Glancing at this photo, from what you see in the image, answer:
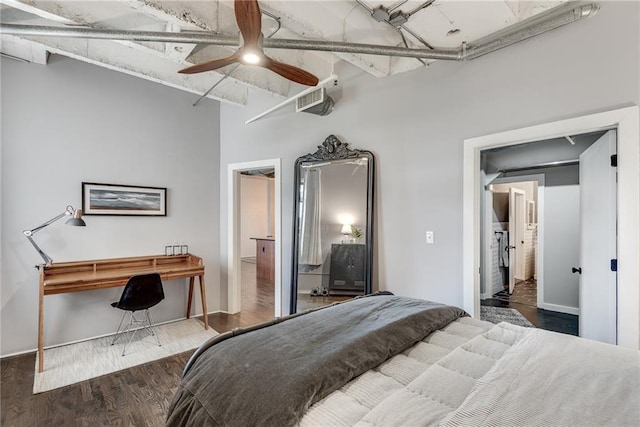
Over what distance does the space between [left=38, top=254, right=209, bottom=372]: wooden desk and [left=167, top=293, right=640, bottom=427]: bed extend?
248 centimetres

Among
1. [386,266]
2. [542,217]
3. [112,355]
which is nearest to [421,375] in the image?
[386,266]

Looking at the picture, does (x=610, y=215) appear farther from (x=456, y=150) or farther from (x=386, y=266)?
(x=386, y=266)

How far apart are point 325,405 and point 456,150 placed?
229 cm

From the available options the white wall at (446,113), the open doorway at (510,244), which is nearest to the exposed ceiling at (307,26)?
the white wall at (446,113)

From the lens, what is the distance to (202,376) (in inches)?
48.3

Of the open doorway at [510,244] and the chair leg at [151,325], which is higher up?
the open doorway at [510,244]

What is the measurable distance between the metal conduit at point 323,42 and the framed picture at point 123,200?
5.75 feet

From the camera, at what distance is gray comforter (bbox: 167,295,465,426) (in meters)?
1.02

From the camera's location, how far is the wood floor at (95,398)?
2150mm

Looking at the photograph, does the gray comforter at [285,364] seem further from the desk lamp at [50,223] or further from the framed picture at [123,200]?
the framed picture at [123,200]

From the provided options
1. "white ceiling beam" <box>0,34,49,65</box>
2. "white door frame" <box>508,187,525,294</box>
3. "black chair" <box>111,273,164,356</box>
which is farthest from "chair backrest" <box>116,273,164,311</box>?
"white door frame" <box>508,187,525,294</box>

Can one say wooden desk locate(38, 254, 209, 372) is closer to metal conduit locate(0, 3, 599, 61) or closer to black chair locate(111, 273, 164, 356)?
black chair locate(111, 273, 164, 356)

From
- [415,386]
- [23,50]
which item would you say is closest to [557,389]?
[415,386]

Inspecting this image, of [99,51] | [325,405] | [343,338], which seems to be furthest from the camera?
[99,51]
